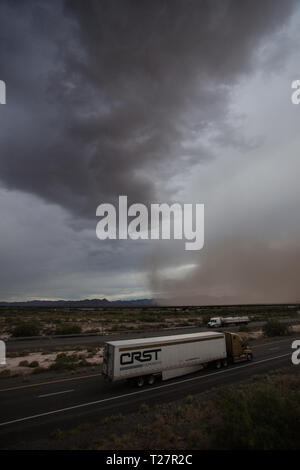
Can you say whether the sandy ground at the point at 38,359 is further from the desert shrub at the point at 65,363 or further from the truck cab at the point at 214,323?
the truck cab at the point at 214,323

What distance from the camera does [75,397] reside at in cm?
1798

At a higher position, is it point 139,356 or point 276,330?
point 139,356

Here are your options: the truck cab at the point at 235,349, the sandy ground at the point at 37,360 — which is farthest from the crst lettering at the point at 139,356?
the sandy ground at the point at 37,360

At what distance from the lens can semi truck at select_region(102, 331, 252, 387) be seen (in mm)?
19030

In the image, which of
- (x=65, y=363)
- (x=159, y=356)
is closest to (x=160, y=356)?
(x=159, y=356)

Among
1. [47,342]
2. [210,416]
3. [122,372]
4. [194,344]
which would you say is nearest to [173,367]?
[194,344]

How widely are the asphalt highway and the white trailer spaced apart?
0.95 meters

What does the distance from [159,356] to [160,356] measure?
12 cm

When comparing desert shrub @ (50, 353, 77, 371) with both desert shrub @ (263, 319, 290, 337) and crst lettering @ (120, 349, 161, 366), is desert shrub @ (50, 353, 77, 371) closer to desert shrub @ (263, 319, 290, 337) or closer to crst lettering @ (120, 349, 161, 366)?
crst lettering @ (120, 349, 161, 366)

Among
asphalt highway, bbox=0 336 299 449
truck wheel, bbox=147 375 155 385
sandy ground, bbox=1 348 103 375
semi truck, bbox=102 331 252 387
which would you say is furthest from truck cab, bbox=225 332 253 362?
sandy ground, bbox=1 348 103 375

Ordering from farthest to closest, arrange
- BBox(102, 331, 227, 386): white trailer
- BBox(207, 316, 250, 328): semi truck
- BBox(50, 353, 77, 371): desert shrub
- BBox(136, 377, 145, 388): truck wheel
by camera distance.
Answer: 1. BBox(207, 316, 250, 328): semi truck
2. BBox(50, 353, 77, 371): desert shrub
3. BBox(136, 377, 145, 388): truck wheel
4. BBox(102, 331, 227, 386): white trailer

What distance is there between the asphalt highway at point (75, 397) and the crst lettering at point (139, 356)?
2.13 meters

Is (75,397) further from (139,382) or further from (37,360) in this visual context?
(37,360)
